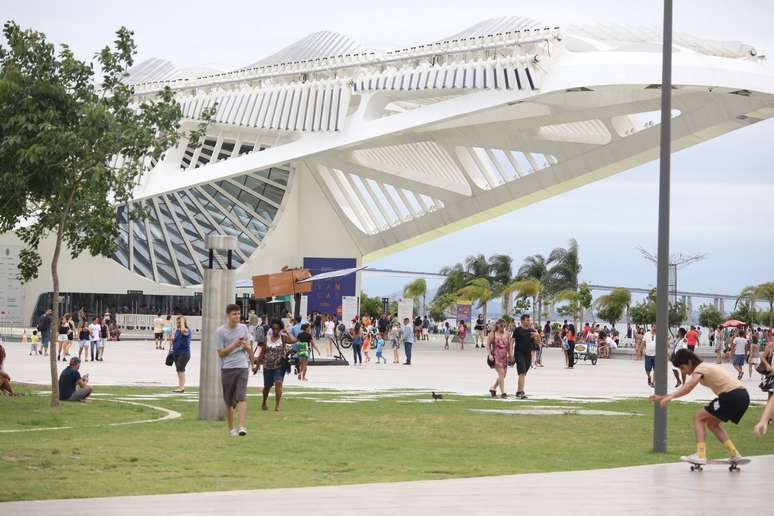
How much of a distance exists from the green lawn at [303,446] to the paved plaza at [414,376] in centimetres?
473

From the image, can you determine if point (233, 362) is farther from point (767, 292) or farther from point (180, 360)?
point (767, 292)

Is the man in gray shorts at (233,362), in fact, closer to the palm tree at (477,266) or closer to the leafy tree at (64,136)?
the leafy tree at (64,136)

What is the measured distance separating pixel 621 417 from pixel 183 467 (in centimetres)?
810

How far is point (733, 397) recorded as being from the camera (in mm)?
10586

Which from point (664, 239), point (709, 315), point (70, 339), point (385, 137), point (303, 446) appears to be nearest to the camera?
point (303, 446)

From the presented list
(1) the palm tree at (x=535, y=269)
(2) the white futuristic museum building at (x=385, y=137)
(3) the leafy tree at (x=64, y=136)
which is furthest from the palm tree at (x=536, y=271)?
(3) the leafy tree at (x=64, y=136)

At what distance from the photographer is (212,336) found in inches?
618

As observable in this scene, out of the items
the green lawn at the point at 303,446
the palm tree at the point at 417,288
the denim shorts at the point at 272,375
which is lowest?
the green lawn at the point at 303,446

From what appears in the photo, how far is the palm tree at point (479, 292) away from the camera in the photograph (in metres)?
87.3

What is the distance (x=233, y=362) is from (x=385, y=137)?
3418 cm

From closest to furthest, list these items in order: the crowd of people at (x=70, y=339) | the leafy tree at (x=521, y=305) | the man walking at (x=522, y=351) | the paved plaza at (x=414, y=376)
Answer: the man walking at (x=522, y=351), the paved plaza at (x=414, y=376), the crowd of people at (x=70, y=339), the leafy tree at (x=521, y=305)

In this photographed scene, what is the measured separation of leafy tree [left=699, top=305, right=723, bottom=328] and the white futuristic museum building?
4656 cm

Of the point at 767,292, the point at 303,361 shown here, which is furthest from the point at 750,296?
the point at 303,361

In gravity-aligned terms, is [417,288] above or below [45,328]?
above
